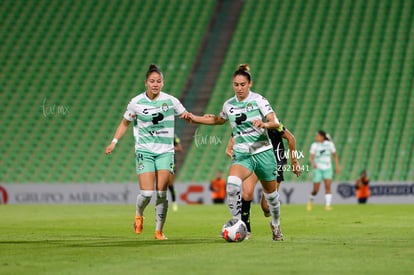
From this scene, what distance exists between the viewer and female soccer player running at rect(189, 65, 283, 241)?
37.0 feet

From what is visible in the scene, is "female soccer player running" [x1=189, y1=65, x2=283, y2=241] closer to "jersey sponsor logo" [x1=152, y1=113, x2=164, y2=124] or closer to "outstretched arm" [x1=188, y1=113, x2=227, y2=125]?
"outstretched arm" [x1=188, y1=113, x2=227, y2=125]

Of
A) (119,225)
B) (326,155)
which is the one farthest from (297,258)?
(326,155)

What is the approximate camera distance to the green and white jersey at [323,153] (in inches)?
971

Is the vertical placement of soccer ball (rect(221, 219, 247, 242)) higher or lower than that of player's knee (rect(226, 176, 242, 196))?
lower

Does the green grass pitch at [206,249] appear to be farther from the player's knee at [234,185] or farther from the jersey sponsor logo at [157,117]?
the jersey sponsor logo at [157,117]

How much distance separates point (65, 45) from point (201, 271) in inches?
1122

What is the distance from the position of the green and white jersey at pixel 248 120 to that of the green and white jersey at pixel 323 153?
13.4 metres

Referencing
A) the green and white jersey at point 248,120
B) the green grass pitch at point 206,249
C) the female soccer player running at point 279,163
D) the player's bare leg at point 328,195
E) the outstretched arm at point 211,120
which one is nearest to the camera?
the green grass pitch at point 206,249

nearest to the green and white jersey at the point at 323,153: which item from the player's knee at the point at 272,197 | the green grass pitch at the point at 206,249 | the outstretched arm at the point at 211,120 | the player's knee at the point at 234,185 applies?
the green grass pitch at the point at 206,249

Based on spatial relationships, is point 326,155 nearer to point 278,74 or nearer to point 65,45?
point 278,74

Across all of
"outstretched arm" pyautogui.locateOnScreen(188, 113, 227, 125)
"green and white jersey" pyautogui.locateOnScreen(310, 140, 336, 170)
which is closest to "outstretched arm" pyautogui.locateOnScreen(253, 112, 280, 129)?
"outstretched arm" pyautogui.locateOnScreen(188, 113, 227, 125)

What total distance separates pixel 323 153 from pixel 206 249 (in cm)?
1503

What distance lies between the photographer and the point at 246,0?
36531 mm

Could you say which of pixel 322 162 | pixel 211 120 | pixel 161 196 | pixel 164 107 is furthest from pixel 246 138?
pixel 322 162
